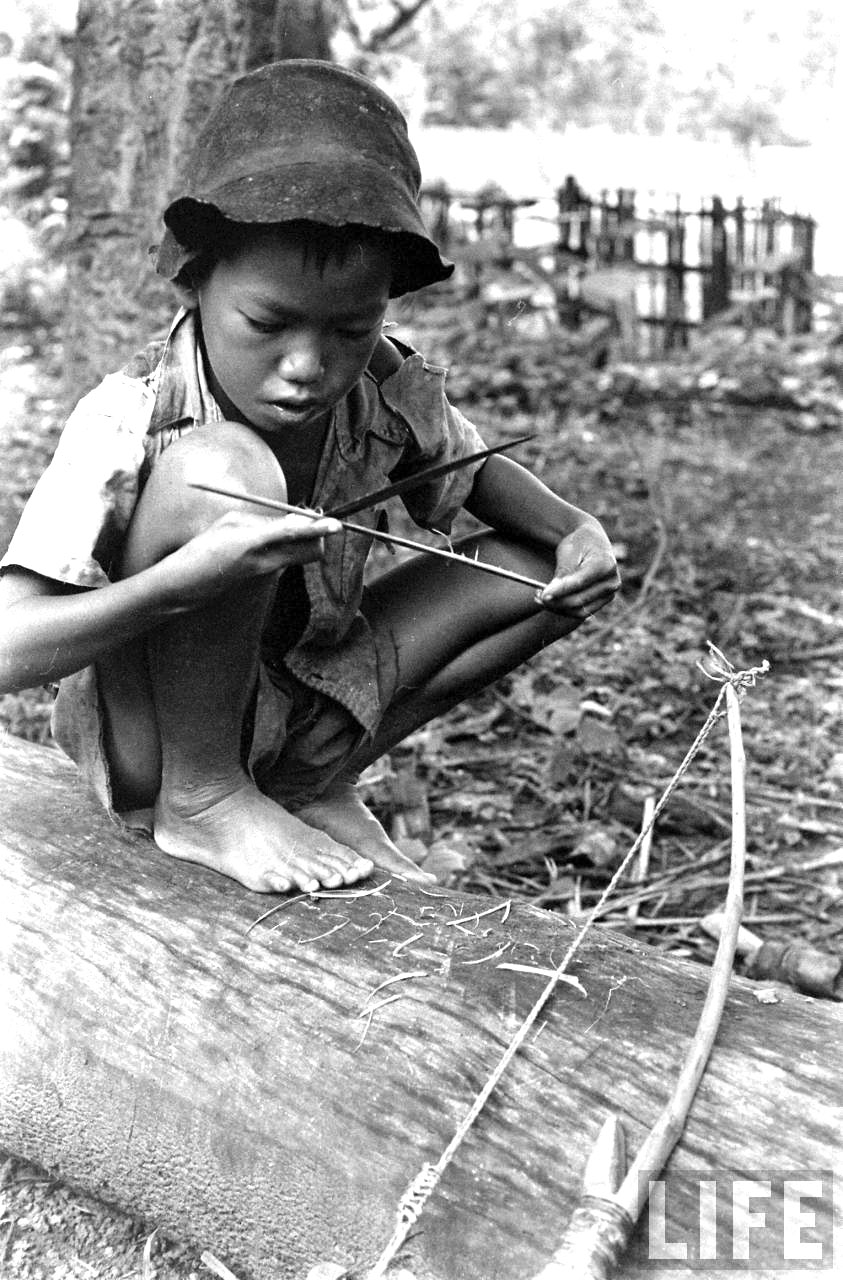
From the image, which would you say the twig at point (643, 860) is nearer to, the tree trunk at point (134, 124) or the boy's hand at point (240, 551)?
the boy's hand at point (240, 551)

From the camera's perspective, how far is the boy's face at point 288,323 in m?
1.86

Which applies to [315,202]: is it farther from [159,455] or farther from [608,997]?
[608,997]

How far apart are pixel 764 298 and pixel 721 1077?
25.7ft

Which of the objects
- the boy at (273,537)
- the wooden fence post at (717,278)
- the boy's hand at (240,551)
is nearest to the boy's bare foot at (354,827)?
the boy at (273,537)

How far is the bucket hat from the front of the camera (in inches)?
71.3

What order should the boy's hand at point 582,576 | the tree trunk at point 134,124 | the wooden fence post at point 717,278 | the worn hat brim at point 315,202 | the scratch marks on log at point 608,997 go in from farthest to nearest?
the wooden fence post at point 717,278 → the tree trunk at point 134,124 → the boy's hand at point 582,576 → the worn hat brim at point 315,202 → the scratch marks on log at point 608,997

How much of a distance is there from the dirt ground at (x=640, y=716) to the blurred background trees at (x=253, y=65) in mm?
969

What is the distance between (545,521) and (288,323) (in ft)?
2.21

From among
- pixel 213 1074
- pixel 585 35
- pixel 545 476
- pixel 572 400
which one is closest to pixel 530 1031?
pixel 213 1074

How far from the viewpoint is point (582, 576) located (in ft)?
7.12

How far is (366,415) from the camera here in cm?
222

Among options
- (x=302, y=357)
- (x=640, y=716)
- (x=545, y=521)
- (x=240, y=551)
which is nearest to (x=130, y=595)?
(x=240, y=551)

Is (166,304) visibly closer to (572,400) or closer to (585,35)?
(572,400)

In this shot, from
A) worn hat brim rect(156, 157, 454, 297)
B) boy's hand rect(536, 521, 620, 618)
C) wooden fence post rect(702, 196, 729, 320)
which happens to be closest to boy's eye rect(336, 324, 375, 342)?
worn hat brim rect(156, 157, 454, 297)
